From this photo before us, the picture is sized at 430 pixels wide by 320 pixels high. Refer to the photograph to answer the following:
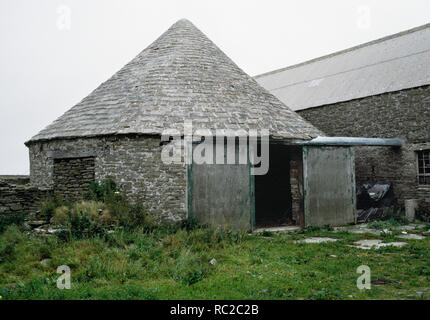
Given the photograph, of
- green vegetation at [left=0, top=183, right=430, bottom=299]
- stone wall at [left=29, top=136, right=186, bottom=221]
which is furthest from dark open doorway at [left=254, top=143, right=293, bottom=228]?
stone wall at [left=29, top=136, right=186, bottom=221]

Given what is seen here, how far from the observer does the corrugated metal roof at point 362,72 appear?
14453 mm

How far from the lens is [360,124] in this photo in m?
15.2

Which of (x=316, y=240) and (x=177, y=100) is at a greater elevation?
(x=177, y=100)

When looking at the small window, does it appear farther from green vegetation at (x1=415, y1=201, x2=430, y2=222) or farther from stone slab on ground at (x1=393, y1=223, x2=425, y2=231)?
stone slab on ground at (x1=393, y1=223, x2=425, y2=231)

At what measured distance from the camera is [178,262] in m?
6.34

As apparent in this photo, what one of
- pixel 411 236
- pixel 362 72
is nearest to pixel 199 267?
pixel 411 236

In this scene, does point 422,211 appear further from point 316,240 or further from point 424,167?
point 316,240

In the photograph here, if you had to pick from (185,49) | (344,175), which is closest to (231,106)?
(185,49)

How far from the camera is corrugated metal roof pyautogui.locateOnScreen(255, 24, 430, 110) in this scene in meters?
14.5

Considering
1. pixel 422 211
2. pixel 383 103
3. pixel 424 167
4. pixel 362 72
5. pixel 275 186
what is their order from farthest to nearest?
pixel 362 72 < pixel 275 186 < pixel 383 103 < pixel 424 167 < pixel 422 211

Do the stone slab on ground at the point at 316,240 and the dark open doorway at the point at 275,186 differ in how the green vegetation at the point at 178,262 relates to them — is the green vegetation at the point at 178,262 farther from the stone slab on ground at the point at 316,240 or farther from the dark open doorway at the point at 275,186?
the dark open doorway at the point at 275,186

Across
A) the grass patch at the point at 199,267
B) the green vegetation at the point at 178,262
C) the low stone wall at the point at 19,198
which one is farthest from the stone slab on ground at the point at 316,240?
the low stone wall at the point at 19,198

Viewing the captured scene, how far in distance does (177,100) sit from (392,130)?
27.6 ft
